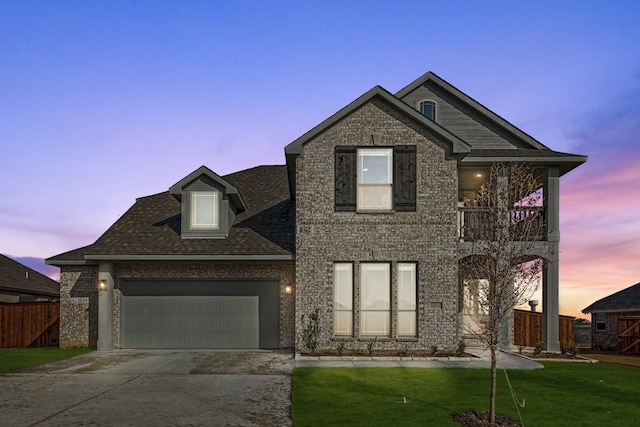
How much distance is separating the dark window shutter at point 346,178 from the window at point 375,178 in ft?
0.67

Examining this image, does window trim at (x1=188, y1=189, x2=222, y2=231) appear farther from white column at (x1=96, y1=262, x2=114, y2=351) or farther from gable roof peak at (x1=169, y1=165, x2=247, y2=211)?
white column at (x1=96, y1=262, x2=114, y2=351)

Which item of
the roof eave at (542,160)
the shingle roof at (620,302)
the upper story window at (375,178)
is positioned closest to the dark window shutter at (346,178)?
the upper story window at (375,178)

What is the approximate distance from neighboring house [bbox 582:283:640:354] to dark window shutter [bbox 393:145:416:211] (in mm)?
12205

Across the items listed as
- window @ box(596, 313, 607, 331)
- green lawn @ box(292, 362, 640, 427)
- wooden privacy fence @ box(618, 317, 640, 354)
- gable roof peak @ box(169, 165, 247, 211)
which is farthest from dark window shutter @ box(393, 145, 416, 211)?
window @ box(596, 313, 607, 331)

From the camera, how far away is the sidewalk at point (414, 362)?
12992 millimetres

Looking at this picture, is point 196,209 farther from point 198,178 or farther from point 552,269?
point 552,269

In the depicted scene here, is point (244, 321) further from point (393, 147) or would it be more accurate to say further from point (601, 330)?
point (601, 330)

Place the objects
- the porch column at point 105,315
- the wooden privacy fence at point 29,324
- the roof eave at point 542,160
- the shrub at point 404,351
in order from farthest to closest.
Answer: the wooden privacy fence at point 29,324, the porch column at point 105,315, the roof eave at point 542,160, the shrub at point 404,351

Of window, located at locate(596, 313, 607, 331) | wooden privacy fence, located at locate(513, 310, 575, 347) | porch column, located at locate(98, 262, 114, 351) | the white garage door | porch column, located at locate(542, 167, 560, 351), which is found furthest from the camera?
window, located at locate(596, 313, 607, 331)

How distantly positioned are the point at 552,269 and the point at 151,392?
1308 cm

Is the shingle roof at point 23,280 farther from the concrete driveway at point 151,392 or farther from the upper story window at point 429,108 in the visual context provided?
the upper story window at point 429,108

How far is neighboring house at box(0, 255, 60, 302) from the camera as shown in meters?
24.5

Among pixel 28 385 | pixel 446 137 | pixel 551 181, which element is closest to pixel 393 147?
pixel 446 137

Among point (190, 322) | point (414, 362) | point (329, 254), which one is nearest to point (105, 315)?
point (190, 322)
